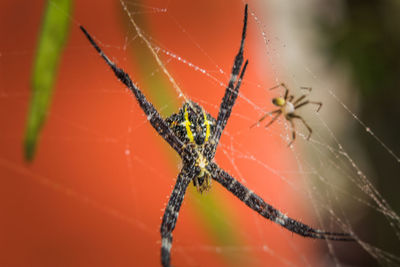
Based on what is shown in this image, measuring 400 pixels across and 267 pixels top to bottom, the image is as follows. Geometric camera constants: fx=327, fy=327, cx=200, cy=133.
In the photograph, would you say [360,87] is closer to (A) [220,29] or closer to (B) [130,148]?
(A) [220,29]

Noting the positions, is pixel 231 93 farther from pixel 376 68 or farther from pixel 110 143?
pixel 376 68

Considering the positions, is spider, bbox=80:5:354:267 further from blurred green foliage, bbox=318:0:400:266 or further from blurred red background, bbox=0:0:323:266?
blurred green foliage, bbox=318:0:400:266

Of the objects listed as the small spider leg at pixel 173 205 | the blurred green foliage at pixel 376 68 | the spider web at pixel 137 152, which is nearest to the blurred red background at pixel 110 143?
the spider web at pixel 137 152

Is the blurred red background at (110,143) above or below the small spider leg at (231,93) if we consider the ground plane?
above

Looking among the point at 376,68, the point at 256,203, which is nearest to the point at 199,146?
the point at 256,203

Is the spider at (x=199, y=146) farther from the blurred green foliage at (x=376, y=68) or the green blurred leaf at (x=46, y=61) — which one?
the blurred green foliage at (x=376, y=68)

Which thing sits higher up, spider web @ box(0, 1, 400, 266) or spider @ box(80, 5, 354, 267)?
spider web @ box(0, 1, 400, 266)

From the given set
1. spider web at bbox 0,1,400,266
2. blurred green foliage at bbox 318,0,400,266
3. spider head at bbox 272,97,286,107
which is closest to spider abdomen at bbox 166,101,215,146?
spider head at bbox 272,97,286,107

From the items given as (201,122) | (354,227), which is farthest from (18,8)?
(354,227)
